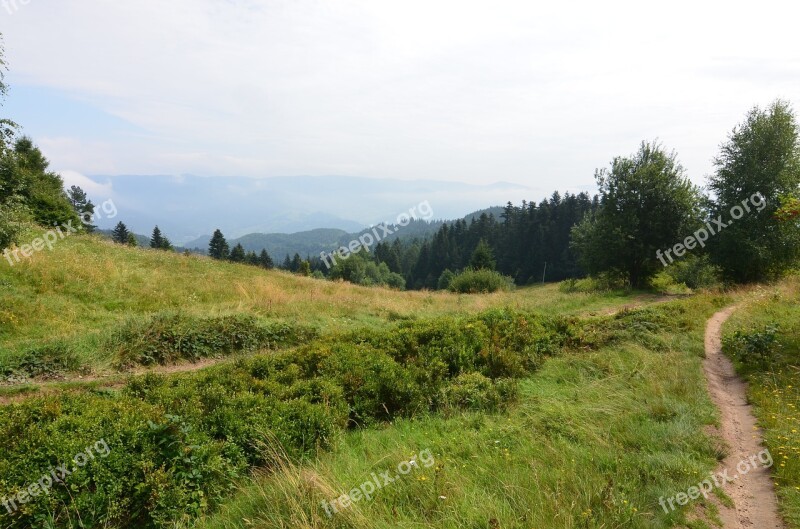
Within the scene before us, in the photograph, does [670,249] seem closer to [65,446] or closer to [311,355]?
[311,355]

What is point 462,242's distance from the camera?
109375mm

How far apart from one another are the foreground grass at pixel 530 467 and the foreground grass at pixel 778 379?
0.66 m

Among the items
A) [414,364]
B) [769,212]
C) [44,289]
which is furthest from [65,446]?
[769,212]

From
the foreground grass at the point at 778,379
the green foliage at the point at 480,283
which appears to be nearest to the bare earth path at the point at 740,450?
the foreground grass at the point at 778,379

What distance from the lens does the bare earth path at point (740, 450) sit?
4074 millimetres

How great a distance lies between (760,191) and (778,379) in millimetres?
21212

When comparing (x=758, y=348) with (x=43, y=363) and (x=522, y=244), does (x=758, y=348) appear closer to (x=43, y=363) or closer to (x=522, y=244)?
(x=43, y=363)

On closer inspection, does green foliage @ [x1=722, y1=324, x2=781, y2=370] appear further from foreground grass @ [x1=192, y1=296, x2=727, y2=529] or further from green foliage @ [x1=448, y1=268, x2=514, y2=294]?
green foliage @ [x1=448, y1=268, x2=514, y2=294]

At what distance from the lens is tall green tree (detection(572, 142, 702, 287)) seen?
27172 mm

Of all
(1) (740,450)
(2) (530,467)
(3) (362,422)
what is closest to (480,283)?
(3) (362,422)

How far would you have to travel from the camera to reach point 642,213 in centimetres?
2825

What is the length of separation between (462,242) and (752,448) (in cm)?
10514

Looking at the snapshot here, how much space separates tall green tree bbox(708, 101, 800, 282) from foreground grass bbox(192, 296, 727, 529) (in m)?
20.7

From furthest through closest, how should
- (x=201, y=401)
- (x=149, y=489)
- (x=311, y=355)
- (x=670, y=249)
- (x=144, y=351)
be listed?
(x=670, y=249) < (x=144, y=351) < (x=311, y=355) < (x=201, y=401) < (x=149, y=489)
